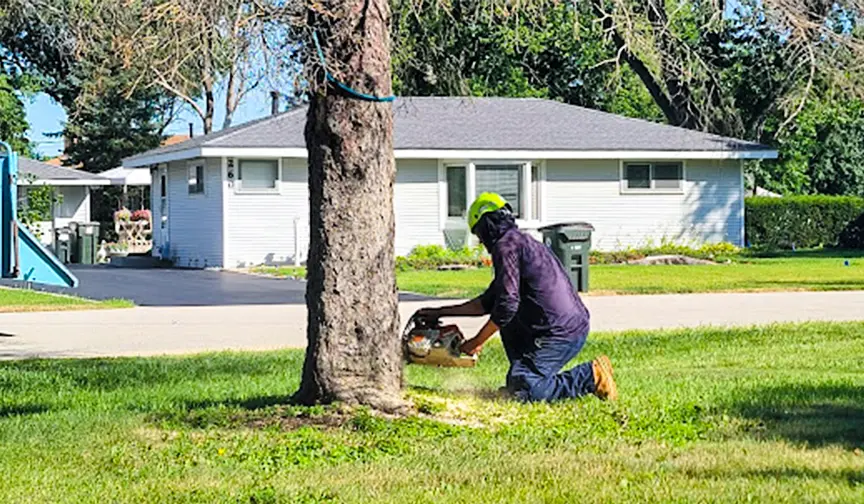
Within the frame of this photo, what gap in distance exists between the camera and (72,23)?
12.6 m

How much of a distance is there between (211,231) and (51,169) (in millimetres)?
11968

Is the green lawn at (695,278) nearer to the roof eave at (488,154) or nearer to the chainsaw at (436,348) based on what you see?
the roof eave at (488,154)

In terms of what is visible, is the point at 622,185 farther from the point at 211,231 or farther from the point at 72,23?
the point at 72,23

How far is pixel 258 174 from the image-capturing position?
1305 inches

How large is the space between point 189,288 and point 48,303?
424 cm

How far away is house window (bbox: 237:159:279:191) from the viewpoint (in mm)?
33031

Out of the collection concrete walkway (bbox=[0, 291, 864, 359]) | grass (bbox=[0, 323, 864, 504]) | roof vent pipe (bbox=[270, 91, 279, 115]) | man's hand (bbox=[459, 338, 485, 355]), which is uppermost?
roof vent pipe (bbox=[270, 91, 279, 115])

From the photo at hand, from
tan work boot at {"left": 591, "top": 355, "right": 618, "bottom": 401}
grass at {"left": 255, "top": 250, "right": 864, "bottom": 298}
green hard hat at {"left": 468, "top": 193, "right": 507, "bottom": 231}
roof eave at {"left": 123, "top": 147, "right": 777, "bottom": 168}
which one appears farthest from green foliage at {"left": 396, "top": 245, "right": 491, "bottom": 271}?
tan work boot at {"left": 591, "top": 355, "right": 618, "bottom": 401}

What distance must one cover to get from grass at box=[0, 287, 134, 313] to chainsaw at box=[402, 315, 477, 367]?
41.0ft

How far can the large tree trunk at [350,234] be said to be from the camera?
332 inches

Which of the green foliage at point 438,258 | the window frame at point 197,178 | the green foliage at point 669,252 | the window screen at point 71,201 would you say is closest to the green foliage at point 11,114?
the window screen at point 71,201

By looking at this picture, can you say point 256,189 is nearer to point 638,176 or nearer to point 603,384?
point 638,176

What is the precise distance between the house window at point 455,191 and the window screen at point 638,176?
4477mm

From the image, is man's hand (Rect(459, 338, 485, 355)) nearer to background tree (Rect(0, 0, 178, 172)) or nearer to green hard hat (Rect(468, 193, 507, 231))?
green hard hat (Rect(468, 193, 507, 231))
